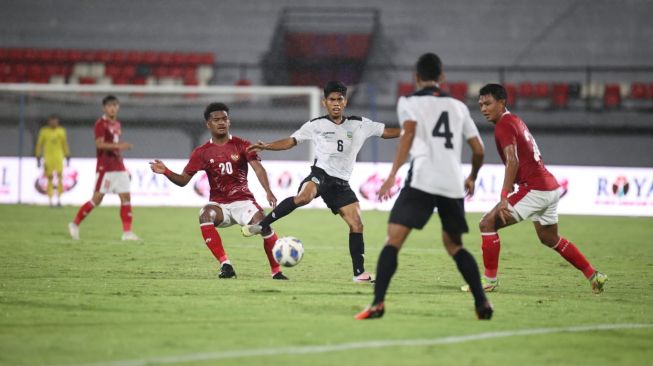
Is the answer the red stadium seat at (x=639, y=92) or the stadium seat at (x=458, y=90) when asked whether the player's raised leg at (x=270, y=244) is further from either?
the red stadium seat at (x=639, y=92)

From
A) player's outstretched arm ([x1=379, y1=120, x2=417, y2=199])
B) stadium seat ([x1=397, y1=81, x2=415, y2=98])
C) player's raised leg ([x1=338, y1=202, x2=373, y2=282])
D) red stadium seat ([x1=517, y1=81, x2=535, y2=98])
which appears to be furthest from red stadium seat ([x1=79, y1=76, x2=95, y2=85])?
player's outstretched arm ([x1=379, y1=120, x2=417, y2=199])

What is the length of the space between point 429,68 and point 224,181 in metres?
3.82

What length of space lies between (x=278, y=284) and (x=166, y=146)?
722 inches

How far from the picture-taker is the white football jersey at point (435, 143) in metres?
7.25

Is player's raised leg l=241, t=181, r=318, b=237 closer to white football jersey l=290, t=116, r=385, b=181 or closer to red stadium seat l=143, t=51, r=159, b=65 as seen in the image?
white football jersey l=290, t=116, r=385, b=181

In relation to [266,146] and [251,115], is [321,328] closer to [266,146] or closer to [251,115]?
[266,146]

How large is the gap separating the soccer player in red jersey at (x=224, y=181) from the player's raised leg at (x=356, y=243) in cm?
75

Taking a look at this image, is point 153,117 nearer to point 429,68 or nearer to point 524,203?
point 524,203

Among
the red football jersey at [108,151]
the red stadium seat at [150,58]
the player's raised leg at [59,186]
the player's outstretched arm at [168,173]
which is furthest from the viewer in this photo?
the red stadium seat at [150,58]

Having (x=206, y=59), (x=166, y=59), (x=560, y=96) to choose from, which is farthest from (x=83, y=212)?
(x=560, y=96)

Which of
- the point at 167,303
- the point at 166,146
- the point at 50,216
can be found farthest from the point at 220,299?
the point at 166,146

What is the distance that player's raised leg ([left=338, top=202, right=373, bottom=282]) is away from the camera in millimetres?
10266

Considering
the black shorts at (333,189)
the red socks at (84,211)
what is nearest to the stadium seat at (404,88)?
the red socks at (84,211)

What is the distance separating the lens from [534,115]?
91.9 feet
